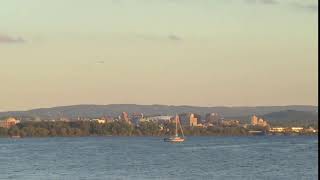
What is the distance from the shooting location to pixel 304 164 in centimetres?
8269

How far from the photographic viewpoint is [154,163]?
85.9m

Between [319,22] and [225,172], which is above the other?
[319,22]

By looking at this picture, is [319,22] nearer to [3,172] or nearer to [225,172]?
[225,172]

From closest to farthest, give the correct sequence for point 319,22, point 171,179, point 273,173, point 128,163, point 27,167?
point 319,22 → point 171,179 → point 273,173 → point 27,167 → point 128,163

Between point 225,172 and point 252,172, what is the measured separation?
6.99 ft

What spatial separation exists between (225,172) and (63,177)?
43.3 feet

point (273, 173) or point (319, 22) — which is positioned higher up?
point (319, 22)

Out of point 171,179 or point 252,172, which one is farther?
point 252,172

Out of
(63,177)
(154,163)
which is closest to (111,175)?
(63,177)

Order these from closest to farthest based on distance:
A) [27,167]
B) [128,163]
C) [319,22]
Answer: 1. [319,22]
2. [27,167]
3. [128,163]

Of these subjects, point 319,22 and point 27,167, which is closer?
point 319,22

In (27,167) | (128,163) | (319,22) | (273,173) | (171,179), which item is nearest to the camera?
(319,22)

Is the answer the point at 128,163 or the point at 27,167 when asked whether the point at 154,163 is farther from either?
the point at 27,167

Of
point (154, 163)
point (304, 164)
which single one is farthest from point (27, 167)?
point (304, 164)
